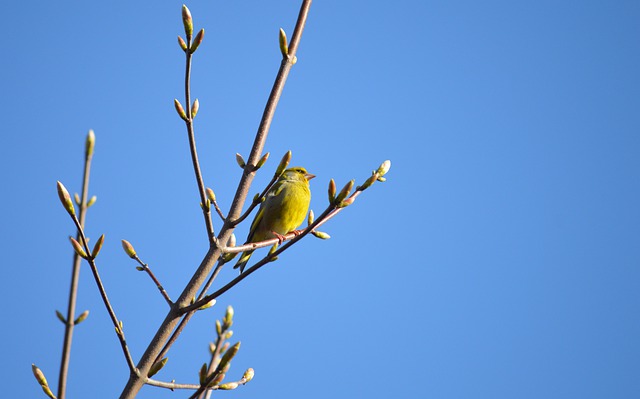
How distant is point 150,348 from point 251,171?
0.99 metres

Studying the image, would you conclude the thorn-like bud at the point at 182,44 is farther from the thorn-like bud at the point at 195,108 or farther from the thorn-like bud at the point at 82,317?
the thorn-like bud at the point at 82,317

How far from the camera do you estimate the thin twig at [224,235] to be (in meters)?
2.62

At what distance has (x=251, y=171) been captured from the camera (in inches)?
118

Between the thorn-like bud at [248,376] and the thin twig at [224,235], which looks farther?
the thorn-like bud at [248,376]

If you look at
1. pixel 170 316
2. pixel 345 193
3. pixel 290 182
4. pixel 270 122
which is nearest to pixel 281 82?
pixel 270 122

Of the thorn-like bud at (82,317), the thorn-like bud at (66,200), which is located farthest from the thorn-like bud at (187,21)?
the thorn-like bud at (82,317)

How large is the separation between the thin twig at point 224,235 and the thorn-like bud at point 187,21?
0.04m

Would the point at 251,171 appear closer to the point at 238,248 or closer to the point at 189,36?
the point at 238,248

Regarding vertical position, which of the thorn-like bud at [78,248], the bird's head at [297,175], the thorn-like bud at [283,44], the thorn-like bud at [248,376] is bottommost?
the thorn-like bud at [248,376]

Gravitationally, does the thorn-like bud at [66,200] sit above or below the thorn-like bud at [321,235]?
below

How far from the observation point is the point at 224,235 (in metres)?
2.90

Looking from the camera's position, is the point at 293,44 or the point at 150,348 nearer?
the point at 150,348

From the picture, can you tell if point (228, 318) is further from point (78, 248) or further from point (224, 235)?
point (78, 248)

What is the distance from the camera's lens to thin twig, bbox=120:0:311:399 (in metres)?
2.62
